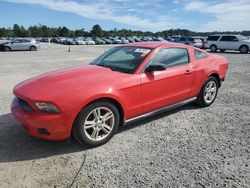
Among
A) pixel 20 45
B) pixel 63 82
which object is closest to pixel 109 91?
pixel 63 82

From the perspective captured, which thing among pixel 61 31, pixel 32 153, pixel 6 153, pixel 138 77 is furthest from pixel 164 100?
pixel 61 31

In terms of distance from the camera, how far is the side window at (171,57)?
15.3 feet

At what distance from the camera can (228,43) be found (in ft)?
79.4

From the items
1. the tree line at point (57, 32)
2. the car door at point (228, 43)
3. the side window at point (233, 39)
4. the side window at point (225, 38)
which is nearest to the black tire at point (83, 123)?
the car door at point (228, 43)

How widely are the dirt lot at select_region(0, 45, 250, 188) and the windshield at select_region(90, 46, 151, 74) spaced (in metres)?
1.10

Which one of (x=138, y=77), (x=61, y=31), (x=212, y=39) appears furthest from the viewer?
(x=61, y=31)

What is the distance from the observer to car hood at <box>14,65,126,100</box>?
143 inches

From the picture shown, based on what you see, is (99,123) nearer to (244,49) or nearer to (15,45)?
(244,49)

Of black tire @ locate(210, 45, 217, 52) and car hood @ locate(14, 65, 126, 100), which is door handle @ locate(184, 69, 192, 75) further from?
black tire @ locate(210, 45, 217, 52)

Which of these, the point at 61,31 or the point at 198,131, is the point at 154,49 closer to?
the point at 198,131

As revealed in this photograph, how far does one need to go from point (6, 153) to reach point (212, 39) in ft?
82.2

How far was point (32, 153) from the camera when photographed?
3707mm

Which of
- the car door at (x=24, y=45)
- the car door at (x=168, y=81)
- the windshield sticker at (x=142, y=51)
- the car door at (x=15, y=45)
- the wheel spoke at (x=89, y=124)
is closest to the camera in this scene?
the wheel spoke at (x=89, y=124)

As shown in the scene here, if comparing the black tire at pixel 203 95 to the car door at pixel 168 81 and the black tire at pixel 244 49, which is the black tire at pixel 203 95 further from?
the black tire at pixel 244 49
